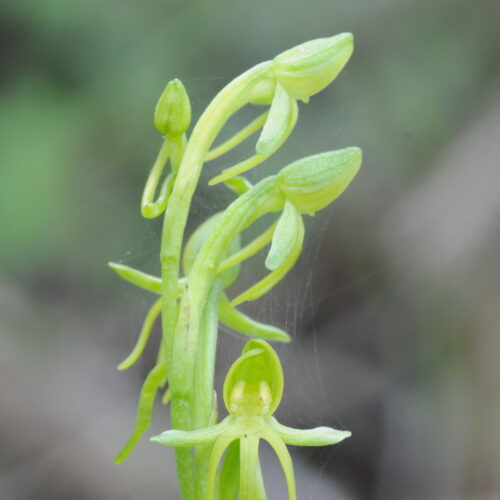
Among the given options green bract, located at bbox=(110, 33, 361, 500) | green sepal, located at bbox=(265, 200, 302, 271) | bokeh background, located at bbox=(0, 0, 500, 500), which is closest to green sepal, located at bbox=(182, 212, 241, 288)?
green bract, located at bbox=(110, 33, 361, 500)

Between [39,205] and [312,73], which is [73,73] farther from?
[312,73]

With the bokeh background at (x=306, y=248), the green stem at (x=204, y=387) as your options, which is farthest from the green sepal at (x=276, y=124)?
the bokeh background at (x=306, y=248)

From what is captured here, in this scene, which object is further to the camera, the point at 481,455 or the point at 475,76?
the point at 475,76

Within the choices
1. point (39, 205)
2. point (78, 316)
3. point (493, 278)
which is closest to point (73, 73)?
point (39, 205)

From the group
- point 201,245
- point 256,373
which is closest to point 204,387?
point 256,373

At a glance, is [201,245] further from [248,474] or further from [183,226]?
[248,474]

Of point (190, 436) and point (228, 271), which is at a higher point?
point (228, 271)

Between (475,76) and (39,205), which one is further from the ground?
(475,76)
